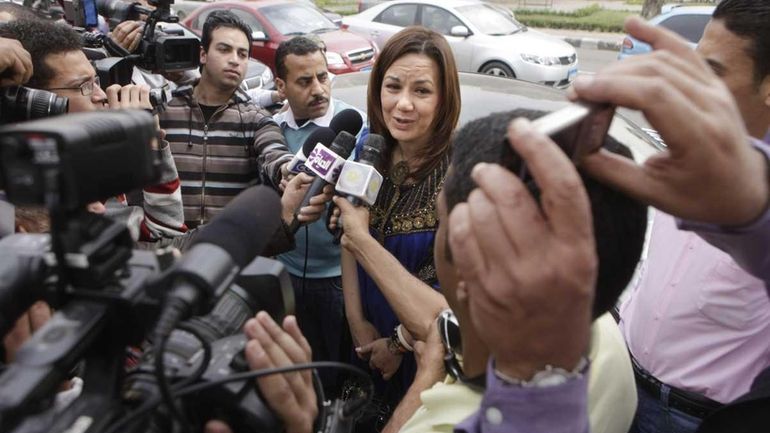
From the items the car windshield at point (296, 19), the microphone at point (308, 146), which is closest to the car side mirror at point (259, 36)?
the car windshield at point (296, 19)

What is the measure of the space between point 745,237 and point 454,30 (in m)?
9.02

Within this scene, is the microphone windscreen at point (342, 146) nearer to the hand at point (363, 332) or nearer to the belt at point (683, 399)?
the hand at point (363, 332)

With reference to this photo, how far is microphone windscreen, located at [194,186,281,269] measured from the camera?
0.95 m

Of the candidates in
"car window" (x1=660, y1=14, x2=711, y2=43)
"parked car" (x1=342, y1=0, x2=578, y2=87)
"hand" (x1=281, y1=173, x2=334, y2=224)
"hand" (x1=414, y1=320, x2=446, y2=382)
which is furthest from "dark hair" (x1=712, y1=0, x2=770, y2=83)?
"parked car" (x1=342, y1=0, x2=578, y2=87)

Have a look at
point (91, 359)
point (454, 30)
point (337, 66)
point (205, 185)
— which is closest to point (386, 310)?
point (205, 185)

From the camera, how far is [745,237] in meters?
0.91

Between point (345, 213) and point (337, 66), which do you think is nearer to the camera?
point (345, 213)

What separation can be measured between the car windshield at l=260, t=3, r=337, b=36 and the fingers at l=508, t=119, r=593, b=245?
843 cm

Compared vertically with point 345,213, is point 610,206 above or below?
above

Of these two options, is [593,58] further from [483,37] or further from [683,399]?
[683,399]

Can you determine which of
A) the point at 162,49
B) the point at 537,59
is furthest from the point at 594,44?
the point at 162,49

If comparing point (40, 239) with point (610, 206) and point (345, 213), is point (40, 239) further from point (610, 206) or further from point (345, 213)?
point (345, 213)

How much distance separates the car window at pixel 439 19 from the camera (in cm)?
974

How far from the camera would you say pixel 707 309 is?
1.59 metres
